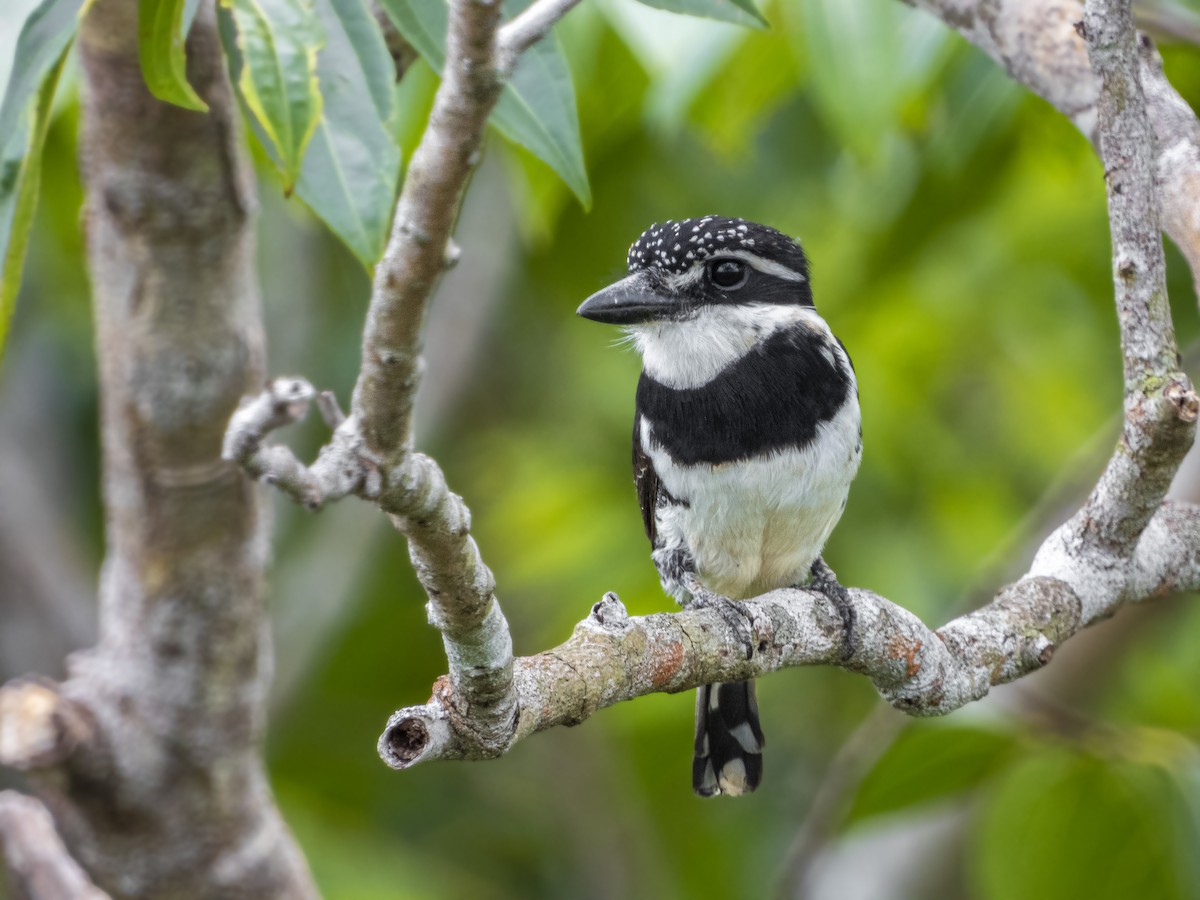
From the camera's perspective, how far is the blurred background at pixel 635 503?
3.98 meters

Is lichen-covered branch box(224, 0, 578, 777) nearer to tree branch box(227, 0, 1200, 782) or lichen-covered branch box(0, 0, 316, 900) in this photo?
tree branch box(227, 0, 1200, 782)

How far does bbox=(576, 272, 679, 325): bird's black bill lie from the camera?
308 cm

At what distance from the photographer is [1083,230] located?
5074mm

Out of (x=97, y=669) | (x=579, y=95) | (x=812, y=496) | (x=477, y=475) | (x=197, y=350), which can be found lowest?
(x=477, y=475)

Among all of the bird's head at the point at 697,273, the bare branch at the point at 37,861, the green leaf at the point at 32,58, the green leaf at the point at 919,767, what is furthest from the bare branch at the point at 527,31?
the green leaf at the point at 919,767

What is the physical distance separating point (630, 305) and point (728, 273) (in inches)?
10.9

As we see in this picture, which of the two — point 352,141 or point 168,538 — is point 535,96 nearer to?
point 352,141

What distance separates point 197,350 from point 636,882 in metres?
3.06

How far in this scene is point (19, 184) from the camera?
212cm

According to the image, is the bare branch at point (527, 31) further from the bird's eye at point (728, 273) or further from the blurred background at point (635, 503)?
the blurred background at point (635, 503)

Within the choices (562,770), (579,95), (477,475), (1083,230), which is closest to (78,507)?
(477,475)

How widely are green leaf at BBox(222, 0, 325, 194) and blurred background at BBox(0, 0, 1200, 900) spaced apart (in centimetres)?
157

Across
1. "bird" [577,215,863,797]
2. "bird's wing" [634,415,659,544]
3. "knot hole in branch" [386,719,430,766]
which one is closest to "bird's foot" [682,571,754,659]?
"bird" [577,215,863,797]

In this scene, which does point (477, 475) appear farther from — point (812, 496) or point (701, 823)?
point (812, 496)
